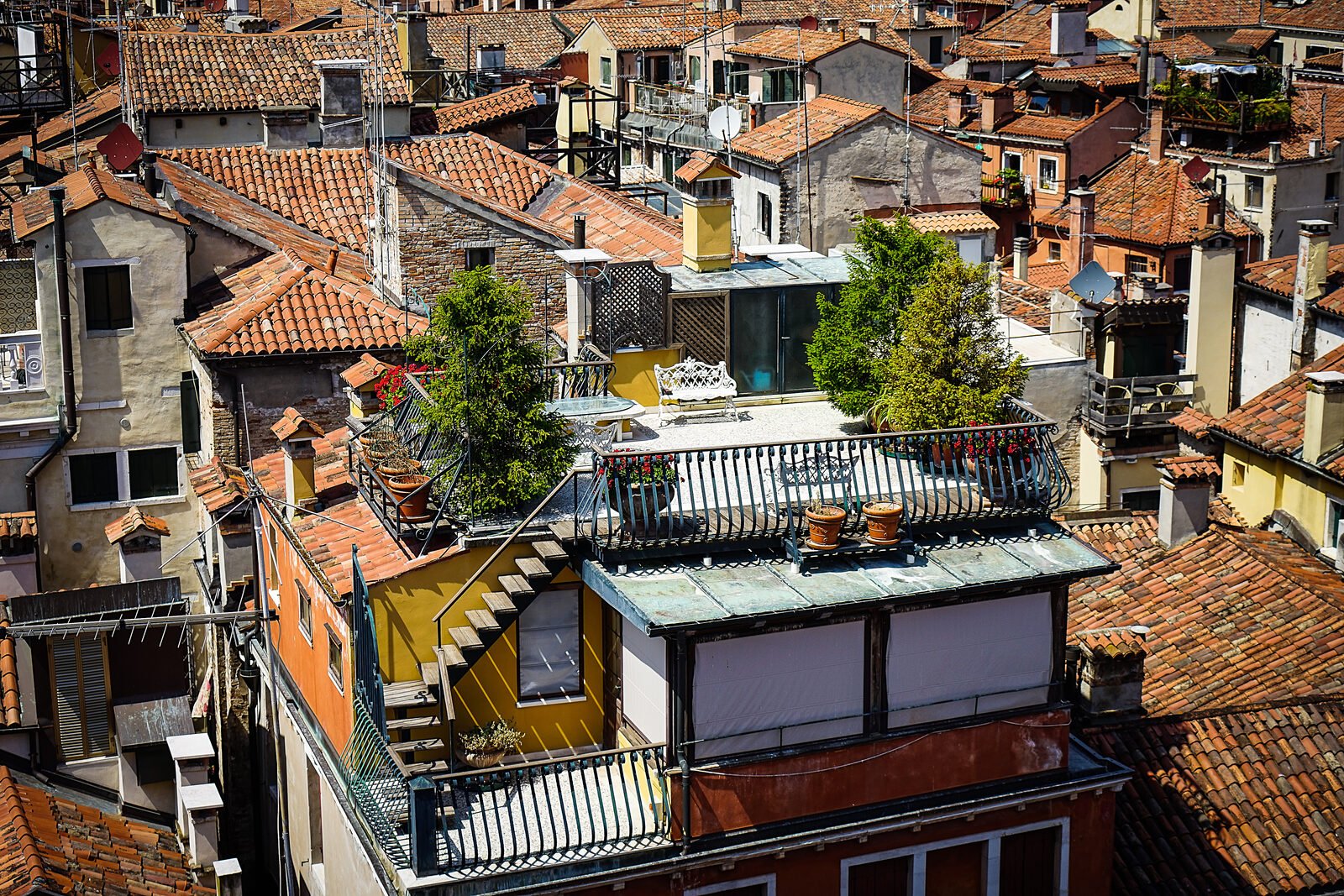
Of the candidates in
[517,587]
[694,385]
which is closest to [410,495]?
[517,587]

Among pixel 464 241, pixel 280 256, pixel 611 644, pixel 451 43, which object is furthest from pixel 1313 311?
pixel 451 43

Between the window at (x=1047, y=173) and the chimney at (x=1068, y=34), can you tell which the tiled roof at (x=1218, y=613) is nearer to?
the window at (x=1047, y=173)

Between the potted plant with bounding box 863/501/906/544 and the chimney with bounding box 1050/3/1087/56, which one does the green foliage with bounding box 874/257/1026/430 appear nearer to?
the potted plant with bounding box 863/501/906/544

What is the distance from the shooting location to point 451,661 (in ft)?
49.0

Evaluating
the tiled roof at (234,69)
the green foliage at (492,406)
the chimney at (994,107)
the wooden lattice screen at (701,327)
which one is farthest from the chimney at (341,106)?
the chimney at (994,107)

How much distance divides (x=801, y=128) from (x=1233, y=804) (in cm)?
2365

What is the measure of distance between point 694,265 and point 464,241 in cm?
487

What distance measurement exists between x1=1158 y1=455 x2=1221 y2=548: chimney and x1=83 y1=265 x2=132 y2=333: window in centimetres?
1429

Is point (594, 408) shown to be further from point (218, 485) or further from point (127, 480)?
point (127, 480)

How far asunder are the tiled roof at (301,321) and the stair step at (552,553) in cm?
880

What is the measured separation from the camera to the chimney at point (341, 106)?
32375 millimetres

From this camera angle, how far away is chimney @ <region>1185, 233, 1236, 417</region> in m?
33.3

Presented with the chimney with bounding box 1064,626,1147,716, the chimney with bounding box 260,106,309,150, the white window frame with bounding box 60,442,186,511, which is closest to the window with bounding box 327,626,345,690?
the chimney with bounding box 1064,626,1147,716

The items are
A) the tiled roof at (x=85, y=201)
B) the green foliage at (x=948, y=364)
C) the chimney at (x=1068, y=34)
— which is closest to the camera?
the green foliage at (x=948, y=364)
